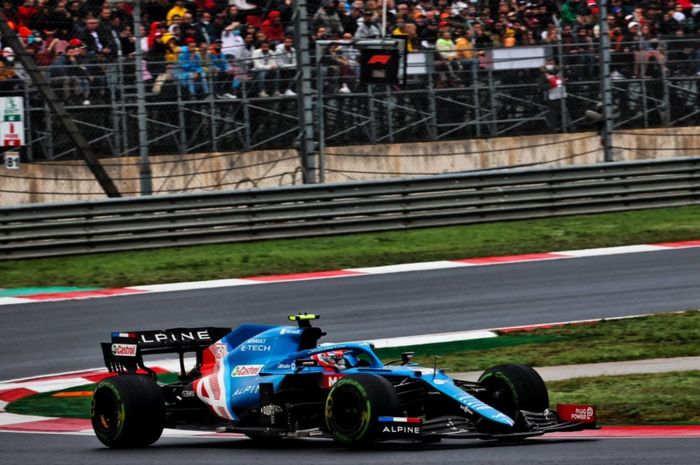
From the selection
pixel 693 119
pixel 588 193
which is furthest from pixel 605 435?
pixel 693 119

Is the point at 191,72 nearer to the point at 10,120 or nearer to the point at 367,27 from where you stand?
the point at 10,120

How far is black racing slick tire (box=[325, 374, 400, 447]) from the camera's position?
7.65 meters

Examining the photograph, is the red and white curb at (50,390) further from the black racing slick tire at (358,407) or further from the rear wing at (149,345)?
the black racing slick tire at (358,407)

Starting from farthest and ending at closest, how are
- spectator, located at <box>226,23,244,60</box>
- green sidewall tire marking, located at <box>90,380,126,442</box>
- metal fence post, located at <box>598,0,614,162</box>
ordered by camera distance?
metal fence post, located at <box>598,0,614,162</box>
spectator, located at <box>226,23,244,60</box>
green sidewall tire marking, located at <box>90,380,126,442</box>

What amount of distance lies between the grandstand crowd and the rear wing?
29.1ft

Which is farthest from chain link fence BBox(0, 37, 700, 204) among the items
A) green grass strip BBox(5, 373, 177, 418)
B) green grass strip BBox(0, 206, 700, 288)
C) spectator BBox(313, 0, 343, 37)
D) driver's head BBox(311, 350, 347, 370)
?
driver's head BBox(311, 350, 347, 370)

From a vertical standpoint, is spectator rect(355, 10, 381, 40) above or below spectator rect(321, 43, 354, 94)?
above

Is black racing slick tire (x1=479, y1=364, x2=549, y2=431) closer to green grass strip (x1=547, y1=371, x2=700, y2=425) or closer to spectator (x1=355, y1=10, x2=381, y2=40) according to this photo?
green grass strip (x1=547, y1=371, x2=700, y2=425)

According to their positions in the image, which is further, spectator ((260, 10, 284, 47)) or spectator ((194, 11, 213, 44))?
spectator ((260, 10, 284, 47))

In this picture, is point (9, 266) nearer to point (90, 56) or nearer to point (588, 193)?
point (90, 56)

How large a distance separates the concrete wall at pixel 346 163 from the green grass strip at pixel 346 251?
0.95 metres

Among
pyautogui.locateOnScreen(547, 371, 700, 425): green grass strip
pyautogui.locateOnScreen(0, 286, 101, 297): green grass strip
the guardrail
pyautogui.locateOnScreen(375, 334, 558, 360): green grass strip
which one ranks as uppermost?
the guardrail

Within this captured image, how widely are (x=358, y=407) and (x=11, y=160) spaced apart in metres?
11.0

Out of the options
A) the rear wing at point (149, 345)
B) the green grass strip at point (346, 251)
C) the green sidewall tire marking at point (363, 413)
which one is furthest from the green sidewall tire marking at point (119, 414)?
the green grass strip at point (346, 251)
